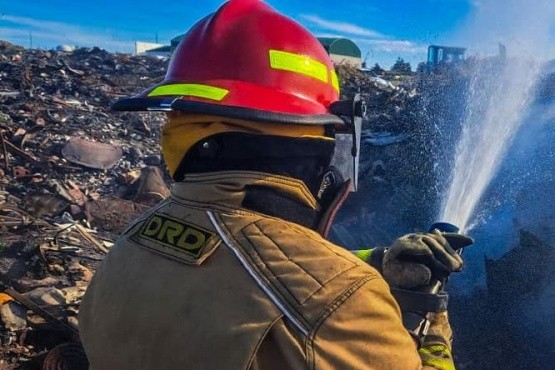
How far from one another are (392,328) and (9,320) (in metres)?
3.89

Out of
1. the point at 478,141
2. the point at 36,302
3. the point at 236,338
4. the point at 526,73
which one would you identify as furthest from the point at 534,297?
the point at 526,73

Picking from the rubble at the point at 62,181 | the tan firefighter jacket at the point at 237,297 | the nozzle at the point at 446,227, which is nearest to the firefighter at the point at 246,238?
the tan firefighter jacket at the point at 237,297

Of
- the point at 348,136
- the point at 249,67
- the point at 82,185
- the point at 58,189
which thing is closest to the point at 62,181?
the point at 82,185

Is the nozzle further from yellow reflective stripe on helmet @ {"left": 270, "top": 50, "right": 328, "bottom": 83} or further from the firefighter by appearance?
yellow reflective stripe on helmet @ {"left": 270, "top": 50, "right": 328, "bottom": 83}

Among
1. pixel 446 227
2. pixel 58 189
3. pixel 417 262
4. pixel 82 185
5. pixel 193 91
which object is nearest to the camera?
pixel 193 91

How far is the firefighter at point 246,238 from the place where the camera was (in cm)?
107

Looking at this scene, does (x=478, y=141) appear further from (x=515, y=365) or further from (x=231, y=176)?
(x=231, y=176)

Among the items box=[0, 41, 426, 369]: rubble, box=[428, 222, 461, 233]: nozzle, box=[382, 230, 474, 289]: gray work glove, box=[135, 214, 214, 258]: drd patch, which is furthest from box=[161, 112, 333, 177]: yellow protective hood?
box=[0, 41, 426, 369]: rubble

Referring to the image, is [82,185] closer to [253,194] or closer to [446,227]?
[446,227]

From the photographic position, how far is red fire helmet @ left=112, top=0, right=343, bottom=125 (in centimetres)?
137

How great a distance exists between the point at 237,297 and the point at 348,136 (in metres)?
0.77

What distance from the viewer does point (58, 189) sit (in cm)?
814

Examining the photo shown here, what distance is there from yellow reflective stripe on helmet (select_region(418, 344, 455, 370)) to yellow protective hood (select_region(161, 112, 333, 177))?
0.76 metres

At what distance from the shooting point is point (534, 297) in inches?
196
